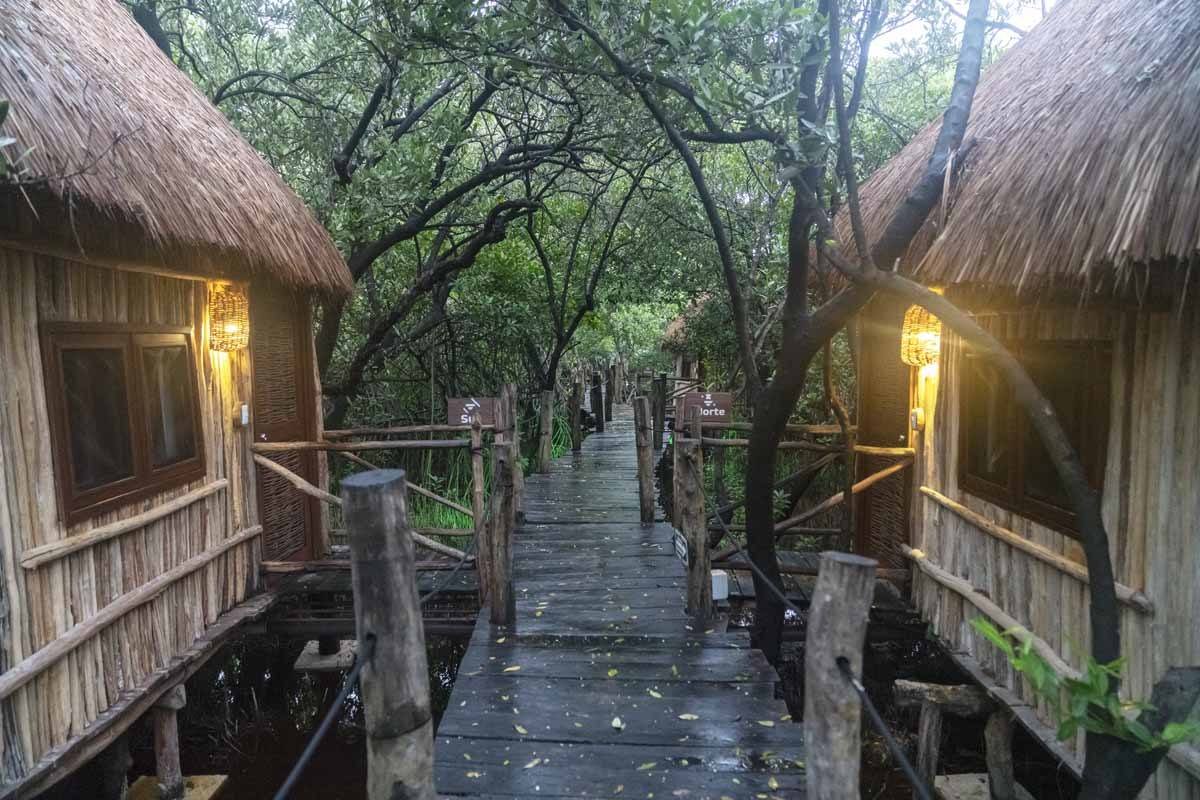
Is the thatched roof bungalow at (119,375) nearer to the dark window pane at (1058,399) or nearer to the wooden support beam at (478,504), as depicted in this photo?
the wooden support beam at (478,504)

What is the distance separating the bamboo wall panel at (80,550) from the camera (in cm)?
308

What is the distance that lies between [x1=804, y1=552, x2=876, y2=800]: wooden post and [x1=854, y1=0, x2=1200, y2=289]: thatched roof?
4.92ft

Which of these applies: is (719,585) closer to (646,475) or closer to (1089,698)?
(646,475)

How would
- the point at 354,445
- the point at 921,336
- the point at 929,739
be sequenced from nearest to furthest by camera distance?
the point at 929,739 < the point at 921,336 < the point at 354,445

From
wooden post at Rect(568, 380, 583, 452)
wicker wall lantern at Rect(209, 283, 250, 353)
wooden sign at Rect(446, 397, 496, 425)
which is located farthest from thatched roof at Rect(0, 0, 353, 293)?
wooden post at Rect(568, 380, 583, 452)

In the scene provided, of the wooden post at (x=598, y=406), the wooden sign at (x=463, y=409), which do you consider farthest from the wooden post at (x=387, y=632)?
the wooden post at (x=598, y=406)

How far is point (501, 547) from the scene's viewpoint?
446 cm

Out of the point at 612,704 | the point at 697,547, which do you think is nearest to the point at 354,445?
the point at 697,547

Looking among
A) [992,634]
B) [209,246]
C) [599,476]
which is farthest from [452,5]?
[599,476]

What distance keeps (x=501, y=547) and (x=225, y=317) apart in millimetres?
2386

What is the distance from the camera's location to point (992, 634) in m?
1.67

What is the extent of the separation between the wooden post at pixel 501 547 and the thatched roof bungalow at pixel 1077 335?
2651 millimetres

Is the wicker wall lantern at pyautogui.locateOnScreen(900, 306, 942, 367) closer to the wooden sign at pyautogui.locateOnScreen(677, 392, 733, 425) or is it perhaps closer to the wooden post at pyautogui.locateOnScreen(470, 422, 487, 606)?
the wooden sign at pyautogui.locateOnScreen(677, 392, 733, 425)

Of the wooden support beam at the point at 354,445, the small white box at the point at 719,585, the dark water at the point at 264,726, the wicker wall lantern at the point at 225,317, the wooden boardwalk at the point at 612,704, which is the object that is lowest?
the dark water at the point at 264,726
